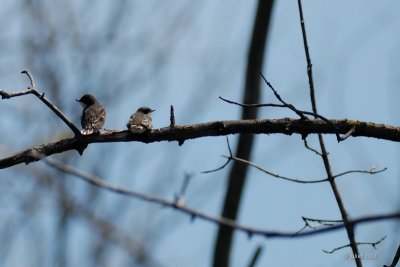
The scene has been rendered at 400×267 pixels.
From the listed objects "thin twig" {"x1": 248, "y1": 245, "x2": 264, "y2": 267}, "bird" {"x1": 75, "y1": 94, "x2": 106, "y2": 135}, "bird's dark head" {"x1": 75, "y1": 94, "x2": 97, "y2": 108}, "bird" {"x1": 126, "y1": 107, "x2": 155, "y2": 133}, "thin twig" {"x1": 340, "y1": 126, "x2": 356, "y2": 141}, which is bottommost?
"thin twig" {"x1": 248, "y1": 245, "x2": 264, "y2": 267}

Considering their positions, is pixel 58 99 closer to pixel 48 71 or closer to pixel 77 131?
pixel 48 71

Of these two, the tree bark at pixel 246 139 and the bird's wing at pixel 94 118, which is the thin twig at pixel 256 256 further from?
the tree bark at pixel 246 139

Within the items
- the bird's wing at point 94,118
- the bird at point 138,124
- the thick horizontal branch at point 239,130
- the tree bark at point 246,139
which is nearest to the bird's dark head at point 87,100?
the bird's wing at point 94,118

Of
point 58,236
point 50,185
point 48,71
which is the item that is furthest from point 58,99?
point 58,236

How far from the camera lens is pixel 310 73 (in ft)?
10.0

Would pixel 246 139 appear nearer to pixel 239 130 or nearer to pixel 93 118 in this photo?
pixel 93 118

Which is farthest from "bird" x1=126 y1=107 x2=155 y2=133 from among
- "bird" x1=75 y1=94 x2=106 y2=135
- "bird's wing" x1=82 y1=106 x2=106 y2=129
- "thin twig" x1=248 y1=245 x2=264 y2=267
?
"thin twig" x1=248 y1=245 x2=264 y2=267

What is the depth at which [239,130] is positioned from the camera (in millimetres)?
3217

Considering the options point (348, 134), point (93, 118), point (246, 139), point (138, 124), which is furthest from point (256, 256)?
point (246, 139)

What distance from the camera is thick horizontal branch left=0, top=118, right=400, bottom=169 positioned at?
3121 millimetres

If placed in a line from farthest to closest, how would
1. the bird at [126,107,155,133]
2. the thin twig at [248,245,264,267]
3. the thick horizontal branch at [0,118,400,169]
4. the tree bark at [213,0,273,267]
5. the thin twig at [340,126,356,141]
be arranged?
the tree bark at [213,0,273,267] → the bird at [126,107,155,133] → the thick horizontal branch at [0,118,400,169] → the thin twig at [340,126,356,141] → the thin twig at [248,245,264,267]

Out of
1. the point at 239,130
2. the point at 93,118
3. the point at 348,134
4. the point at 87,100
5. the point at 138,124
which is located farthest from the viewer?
the point at 87,100

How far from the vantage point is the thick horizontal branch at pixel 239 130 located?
312cm

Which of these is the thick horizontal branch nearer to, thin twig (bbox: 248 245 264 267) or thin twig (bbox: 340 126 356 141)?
thin twig (bbox: 340 126 356 141)
